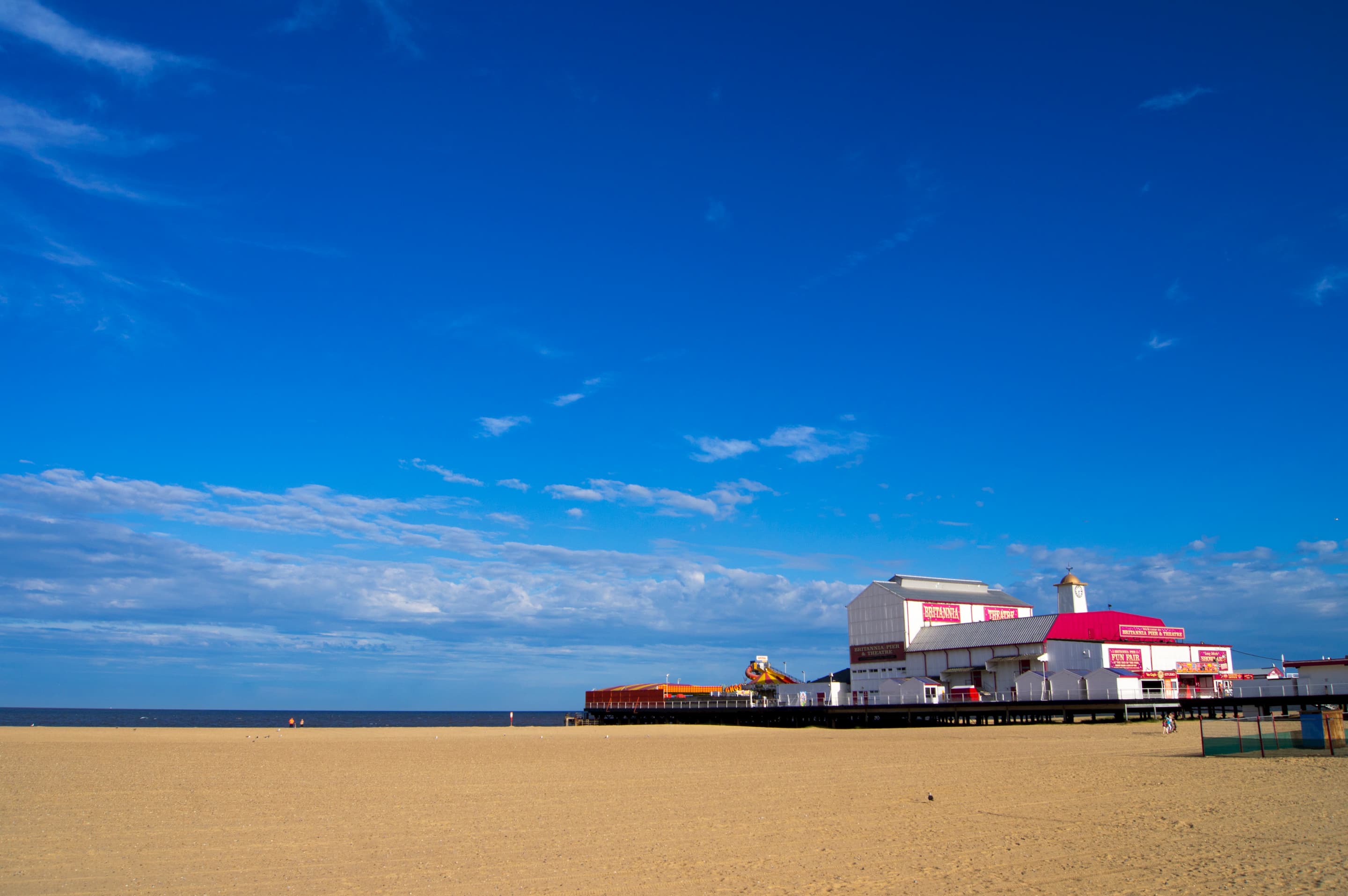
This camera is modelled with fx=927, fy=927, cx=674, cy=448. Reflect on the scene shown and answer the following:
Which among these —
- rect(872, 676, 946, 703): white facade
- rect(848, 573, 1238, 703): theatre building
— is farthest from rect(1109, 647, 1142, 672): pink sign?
rect(872, 676, 946, 703): white facade

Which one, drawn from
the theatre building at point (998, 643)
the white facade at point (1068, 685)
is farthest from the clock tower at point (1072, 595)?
the white facade at point (1068, 685)

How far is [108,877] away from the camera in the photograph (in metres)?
9.52

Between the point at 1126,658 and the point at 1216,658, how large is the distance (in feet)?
28.7

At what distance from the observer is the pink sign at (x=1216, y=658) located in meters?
56.8

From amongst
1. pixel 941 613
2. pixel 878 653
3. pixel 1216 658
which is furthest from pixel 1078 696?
pixel 878 653

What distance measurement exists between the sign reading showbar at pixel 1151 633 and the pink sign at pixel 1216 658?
1.76 metres

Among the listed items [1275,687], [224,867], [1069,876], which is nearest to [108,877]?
[224,867]

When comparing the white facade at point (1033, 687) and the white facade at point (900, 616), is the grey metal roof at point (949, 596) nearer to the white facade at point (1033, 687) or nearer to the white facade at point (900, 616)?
the white facade at point (900, 616)

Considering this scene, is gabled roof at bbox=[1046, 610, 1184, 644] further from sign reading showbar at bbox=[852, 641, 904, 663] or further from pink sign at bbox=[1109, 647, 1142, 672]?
sign reading showbar at bbox=[852, 641, 904, 663]

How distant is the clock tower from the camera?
62.6 metres

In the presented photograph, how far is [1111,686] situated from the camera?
156 feet

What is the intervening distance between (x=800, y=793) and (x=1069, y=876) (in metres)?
8.10

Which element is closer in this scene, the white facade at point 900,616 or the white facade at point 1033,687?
the white facade at point 1033,687

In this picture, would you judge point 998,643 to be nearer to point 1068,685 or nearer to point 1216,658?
point 1068,685
